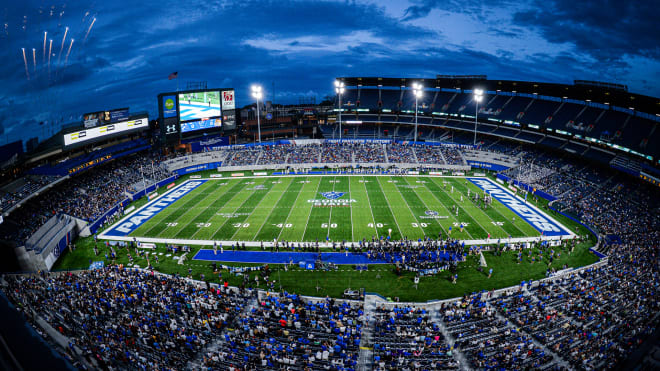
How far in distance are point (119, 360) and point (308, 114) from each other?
70.5m

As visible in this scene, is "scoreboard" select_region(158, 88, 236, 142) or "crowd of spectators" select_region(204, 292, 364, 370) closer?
"crowd of spectators" select_region(204, 292, 364, 370)

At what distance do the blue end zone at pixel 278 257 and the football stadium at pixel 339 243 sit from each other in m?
0.20

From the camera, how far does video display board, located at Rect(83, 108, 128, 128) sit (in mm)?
45594

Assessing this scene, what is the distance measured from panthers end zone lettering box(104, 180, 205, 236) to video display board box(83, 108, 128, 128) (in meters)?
12.9

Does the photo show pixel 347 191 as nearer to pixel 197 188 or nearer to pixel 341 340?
pixel 197 188

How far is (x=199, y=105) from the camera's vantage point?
191 feet

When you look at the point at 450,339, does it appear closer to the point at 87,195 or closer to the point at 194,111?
the point at 87,195

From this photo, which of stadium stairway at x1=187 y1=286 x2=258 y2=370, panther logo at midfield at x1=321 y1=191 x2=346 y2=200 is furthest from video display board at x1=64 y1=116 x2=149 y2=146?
stadium stairway at x1=187 y1=286 x2=258 y2=370

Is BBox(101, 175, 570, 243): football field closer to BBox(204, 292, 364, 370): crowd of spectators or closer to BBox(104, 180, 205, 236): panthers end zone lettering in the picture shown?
BBox(104, 180, 205, 236): panthers end zone lettering

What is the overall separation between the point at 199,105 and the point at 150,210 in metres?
23.6

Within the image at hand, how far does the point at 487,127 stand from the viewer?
67812 mm

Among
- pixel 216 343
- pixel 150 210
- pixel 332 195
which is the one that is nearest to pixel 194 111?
pixel 150 210

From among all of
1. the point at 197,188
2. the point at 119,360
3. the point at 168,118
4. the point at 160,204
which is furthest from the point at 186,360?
the point at 168,118

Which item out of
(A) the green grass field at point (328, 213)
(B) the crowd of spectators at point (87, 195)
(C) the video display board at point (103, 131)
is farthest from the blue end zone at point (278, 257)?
(C) the video display board at point (103, 131)
